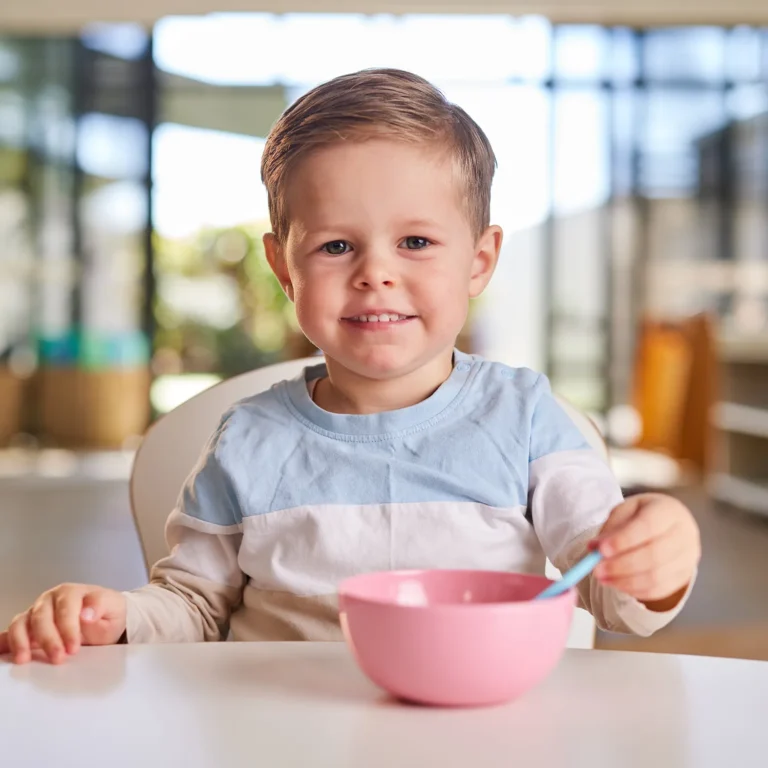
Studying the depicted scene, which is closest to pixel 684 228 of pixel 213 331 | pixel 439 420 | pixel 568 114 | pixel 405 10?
pixel 568 114

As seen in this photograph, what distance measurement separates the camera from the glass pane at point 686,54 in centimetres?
884

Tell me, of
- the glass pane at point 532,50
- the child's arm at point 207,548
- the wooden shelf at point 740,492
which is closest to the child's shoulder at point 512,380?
the child's arm at point 207,548

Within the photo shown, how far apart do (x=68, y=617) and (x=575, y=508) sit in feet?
1.28

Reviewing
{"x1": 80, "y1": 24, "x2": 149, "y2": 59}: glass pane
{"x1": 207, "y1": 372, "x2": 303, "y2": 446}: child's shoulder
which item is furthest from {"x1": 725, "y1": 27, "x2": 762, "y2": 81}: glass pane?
{"x1": 207, "y1": 372, "x2": 303, "y2": 446}: child's shoulder

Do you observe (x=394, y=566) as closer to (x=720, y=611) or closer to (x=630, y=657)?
(x=630, y=657)

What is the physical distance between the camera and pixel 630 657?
646 mm

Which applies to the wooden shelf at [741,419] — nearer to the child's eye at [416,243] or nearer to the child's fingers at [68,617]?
the child's eye at [416,243]

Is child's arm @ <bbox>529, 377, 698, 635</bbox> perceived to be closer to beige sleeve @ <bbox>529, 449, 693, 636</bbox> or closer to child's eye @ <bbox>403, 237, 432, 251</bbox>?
beige sleeve @ <bbox>529, 449, 693, 636</bbox>

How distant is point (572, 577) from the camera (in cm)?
58

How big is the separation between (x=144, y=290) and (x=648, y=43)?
4500mm

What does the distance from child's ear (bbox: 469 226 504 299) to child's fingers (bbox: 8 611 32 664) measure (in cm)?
49

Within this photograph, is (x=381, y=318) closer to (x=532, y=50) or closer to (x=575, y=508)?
(x=575, y=508)

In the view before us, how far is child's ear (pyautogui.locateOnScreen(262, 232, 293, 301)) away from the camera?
1.02 metres

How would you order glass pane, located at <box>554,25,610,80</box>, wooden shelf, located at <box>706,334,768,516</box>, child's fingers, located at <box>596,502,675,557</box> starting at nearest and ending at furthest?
child's fingers, located at <box>596,502,675,557</box> → wooden shelf, located at <box>706,334,768,516</box> → glass pane, located at <box>554,25,610,80</box>
